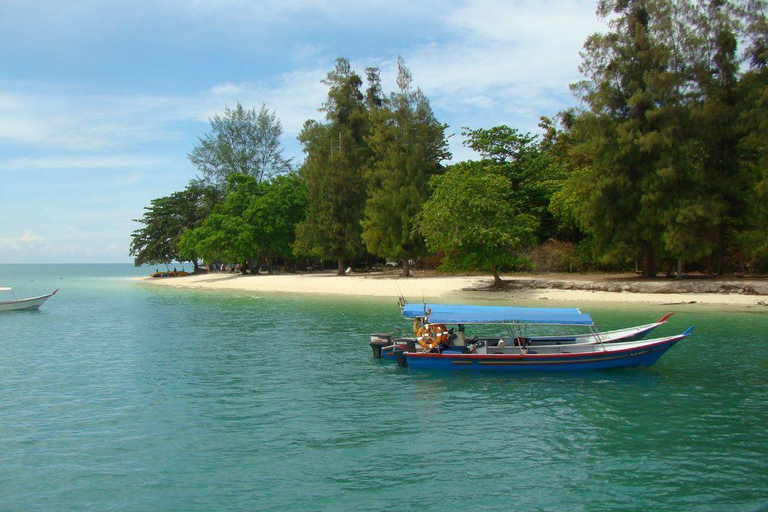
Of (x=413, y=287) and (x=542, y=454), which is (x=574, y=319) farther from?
(x=413, y=287)

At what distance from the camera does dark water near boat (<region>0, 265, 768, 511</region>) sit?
984 cm

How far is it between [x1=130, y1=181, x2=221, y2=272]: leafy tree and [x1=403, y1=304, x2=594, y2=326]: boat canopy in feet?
211

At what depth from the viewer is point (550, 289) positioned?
4184cm

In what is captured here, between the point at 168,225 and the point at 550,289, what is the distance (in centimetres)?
5841

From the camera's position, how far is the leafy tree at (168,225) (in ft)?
266

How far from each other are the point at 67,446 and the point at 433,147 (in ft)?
150

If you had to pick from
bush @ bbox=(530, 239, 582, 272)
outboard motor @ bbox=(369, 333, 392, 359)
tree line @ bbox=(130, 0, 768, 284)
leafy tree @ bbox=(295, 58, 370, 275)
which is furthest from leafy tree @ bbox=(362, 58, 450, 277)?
outboard motor @ bbox=(369, 333, 392, 359)

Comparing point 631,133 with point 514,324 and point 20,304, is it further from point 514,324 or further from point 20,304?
point 20,304

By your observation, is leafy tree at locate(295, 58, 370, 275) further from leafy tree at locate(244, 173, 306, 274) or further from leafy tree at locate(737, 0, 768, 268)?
leafy tree at locate(737, 0, 768, 268)

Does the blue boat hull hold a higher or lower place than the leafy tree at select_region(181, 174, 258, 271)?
lower

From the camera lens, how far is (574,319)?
18.8 meters

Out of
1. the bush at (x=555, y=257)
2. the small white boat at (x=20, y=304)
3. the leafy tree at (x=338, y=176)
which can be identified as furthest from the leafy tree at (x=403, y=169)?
the small white boat at (x=20, y=304)

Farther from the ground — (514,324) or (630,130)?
(630,130)

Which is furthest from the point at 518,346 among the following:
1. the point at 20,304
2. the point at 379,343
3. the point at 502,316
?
the point at 20,304
